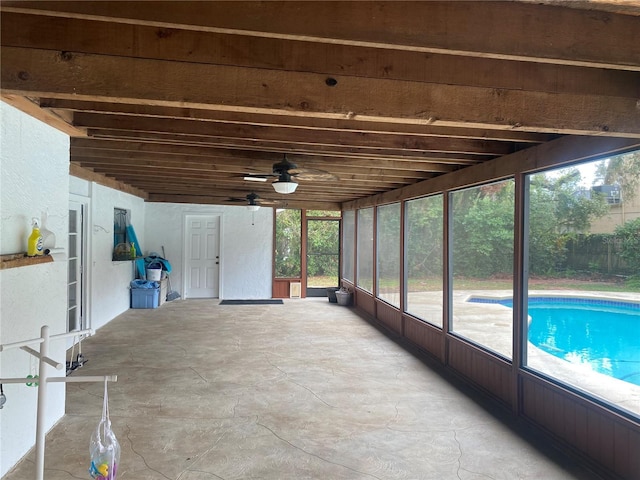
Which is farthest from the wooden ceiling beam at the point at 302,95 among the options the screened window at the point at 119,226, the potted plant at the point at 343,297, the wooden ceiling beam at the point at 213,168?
the potted plant at the point at 343,297

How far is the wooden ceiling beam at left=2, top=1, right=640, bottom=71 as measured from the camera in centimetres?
155

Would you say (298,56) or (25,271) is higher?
(298,56)

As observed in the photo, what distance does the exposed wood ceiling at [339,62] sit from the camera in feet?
5.24

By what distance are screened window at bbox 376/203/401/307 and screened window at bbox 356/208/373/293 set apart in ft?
1.47

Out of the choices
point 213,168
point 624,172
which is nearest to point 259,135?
point 213,168

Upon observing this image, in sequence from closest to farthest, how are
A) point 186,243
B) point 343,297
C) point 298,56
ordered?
point 298,56 < point 343,297 < point 186,243

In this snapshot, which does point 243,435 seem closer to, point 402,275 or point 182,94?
point 182,94

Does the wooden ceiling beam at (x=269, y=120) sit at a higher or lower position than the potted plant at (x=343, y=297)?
higher

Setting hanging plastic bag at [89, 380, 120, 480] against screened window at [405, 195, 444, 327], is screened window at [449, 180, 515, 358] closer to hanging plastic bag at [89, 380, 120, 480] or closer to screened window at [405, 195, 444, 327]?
screened window at [405, 195, 444, 327]

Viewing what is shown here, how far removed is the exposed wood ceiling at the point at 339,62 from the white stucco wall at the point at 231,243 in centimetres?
651

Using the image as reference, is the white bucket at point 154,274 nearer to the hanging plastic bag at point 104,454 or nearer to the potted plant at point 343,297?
the potted plant at point 343,297

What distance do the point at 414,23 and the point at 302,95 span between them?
2.17 feet

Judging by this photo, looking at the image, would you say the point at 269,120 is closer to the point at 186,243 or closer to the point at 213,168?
the point at 213,168

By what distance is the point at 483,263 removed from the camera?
448cm
